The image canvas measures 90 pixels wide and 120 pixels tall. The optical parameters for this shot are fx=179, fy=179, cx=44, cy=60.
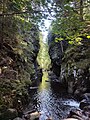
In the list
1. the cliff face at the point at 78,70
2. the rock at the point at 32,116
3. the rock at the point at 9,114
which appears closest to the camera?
the rock at the point at 9,114

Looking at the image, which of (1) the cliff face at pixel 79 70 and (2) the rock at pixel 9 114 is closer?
(2) the rock at pixel 9 114

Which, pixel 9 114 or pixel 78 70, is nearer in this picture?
pixel 9 114

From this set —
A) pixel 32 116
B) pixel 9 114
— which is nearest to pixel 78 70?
pixel 32 116

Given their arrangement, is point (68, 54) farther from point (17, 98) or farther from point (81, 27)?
point (81, 27)

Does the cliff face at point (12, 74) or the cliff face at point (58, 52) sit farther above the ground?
the cliff face at point (58, 52)

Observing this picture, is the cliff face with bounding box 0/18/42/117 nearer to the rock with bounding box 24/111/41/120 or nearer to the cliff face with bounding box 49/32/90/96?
the rock with bounding box 24/111/41/120

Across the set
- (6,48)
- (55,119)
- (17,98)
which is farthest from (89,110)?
(6,48)

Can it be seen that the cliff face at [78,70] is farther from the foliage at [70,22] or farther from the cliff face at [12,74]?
the foliage at [70,22]

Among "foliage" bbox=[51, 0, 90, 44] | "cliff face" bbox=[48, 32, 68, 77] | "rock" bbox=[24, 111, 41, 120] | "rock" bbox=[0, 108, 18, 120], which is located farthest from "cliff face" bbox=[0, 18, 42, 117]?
"cliff face" bbox=[48, 32, 68, 77]

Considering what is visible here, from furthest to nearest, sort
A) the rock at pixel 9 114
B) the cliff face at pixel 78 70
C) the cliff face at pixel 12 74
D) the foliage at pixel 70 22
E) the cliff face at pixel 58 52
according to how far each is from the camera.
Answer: the cliff face at pixel 58 52
the cliff face at pixel 78 70
the cliff face at pixel 12 74
the rock at pixel 9 114
the foliage at pixel 70 22

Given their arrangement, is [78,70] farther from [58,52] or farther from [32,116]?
[58,52]

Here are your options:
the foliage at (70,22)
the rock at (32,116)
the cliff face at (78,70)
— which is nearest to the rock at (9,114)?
the rock at (32,116)

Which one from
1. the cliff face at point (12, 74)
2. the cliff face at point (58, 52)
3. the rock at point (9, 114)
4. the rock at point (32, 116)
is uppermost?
the cliff face at point (58, 52)

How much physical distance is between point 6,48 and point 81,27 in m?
8.26
